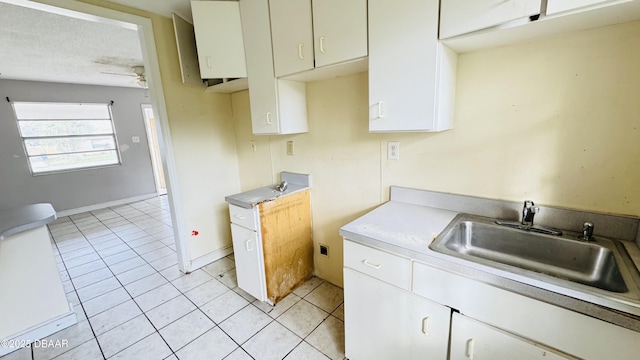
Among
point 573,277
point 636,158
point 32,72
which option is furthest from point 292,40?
point 32,72

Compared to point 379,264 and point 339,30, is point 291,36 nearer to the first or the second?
point 339,30

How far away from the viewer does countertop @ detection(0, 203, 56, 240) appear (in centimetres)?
154

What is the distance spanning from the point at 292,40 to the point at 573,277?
5.99ft

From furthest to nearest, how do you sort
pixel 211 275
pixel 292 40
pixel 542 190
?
pixel 211 275
pixel 292 40
pixel 542 190

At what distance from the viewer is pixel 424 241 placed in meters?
1.12

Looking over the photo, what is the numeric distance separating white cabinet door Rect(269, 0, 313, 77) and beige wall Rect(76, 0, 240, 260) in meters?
1.11

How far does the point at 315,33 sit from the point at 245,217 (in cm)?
128

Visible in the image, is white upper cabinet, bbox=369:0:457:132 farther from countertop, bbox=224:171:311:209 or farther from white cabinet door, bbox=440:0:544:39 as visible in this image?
countertop, bbox=224:171:311:209

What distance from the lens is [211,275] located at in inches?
96.3

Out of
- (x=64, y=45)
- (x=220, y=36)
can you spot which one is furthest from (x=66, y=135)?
(x=220, y=36)

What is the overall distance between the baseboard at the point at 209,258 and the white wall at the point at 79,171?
362 cm

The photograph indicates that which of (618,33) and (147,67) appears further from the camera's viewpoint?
(147,67)

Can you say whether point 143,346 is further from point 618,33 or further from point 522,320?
point 618,33

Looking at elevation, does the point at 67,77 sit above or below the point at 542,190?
above
